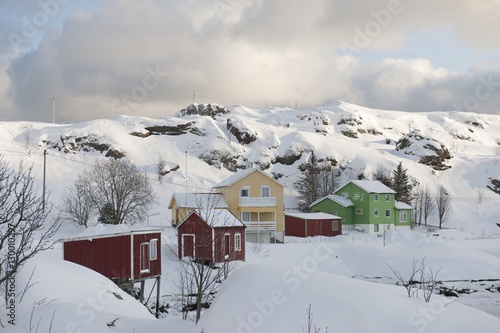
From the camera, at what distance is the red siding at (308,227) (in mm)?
53219

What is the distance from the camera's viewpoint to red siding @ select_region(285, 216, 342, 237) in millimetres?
53219

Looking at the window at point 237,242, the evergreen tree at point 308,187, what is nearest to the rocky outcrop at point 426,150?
the evergreen tree at point 308,187

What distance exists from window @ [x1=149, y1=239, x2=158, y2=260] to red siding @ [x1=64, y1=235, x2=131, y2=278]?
2098 mm

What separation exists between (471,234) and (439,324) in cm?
5550

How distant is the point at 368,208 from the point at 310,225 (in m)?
9.65

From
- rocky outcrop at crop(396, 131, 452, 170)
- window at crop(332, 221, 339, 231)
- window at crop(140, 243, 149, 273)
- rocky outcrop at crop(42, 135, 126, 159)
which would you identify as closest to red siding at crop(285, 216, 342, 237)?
window at crop(332, 221, 339, 231)

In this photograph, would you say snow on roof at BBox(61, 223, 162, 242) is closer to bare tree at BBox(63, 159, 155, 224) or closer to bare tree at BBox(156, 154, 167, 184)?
bare tree at BBox(63, 159, 155, 224)

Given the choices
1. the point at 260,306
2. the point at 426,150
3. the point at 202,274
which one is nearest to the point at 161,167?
the point at 426,150

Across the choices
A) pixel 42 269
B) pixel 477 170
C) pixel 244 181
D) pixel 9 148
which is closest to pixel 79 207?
pixel 244 181

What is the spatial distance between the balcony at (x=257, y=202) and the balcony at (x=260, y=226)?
1.72 metres

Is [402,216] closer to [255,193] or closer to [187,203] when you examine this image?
[255,193]

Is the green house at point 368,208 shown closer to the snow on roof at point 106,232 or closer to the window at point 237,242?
the window at point 237,242

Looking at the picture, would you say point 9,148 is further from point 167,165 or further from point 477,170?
point 477,170

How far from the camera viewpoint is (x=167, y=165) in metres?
82.3
